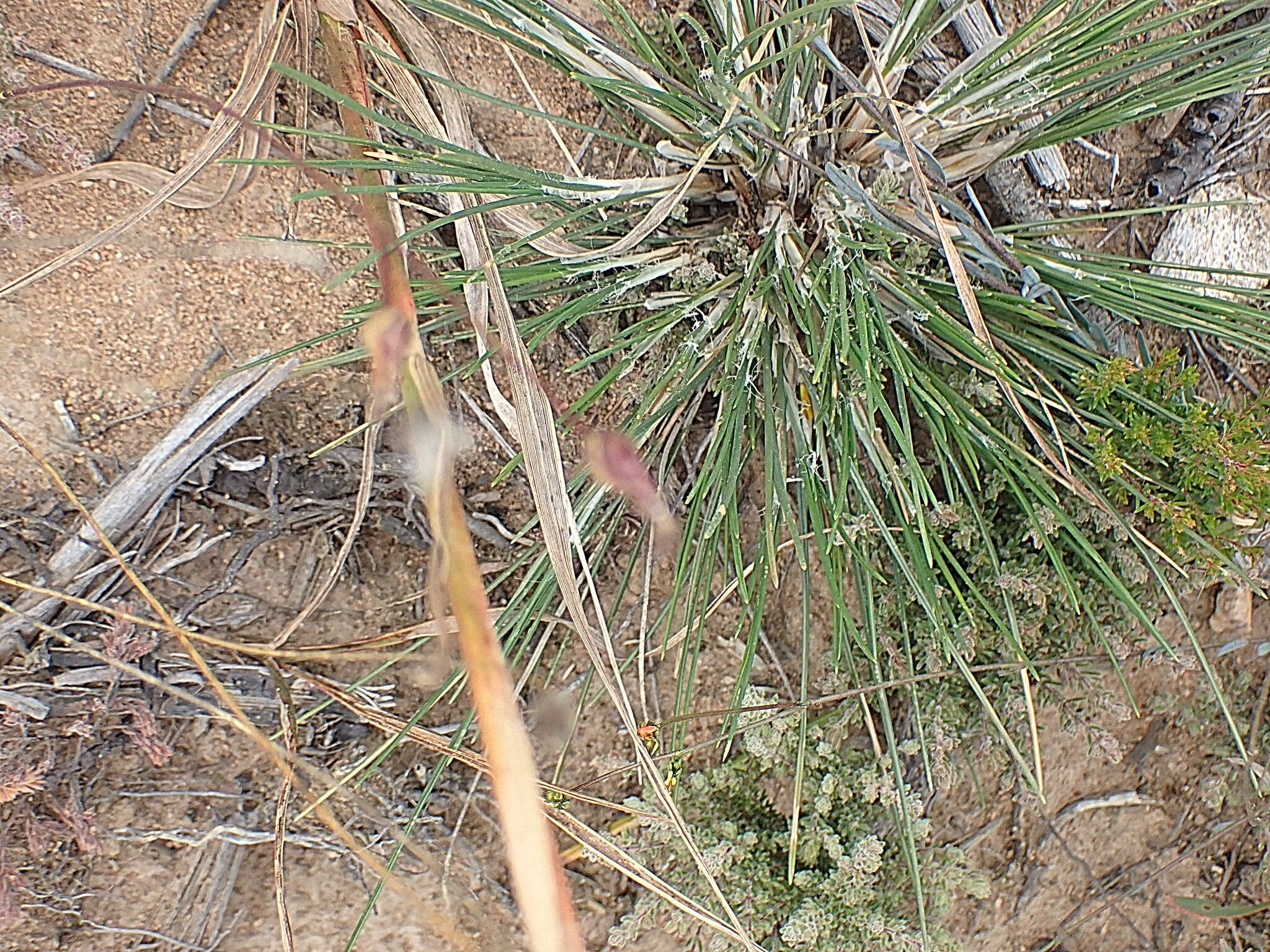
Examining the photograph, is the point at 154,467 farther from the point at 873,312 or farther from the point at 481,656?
the point at 481,656

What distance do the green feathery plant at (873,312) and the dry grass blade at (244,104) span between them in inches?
5.5

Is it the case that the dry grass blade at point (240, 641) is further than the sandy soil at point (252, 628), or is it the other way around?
the sandy soil at point (252, 628)

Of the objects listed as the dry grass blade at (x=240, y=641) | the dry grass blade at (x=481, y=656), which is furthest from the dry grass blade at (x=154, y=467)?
the dry grass blade at (x=481, y=656)

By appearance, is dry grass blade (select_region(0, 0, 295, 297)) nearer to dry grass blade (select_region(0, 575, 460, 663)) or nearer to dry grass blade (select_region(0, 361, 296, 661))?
dry grass blade (select_region(0, 361, 296, 661))

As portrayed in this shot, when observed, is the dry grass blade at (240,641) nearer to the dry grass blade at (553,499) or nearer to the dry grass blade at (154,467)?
the dry grass blade at (154,467)

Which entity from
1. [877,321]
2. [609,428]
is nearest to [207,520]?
[609,428]

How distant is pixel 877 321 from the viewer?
1.10 metres

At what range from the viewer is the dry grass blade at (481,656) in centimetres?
27

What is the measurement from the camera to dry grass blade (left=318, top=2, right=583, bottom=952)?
271 millimetres

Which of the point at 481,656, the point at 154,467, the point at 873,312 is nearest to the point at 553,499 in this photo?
the point at 481,656

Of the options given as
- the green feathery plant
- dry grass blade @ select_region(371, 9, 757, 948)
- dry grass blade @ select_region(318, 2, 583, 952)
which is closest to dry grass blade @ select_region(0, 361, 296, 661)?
the green feathery plant

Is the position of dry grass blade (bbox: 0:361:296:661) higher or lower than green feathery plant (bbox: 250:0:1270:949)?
higher

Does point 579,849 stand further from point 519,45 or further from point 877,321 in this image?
point 519,45

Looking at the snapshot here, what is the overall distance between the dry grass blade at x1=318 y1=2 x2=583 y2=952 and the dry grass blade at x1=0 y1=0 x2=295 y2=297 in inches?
25.2
